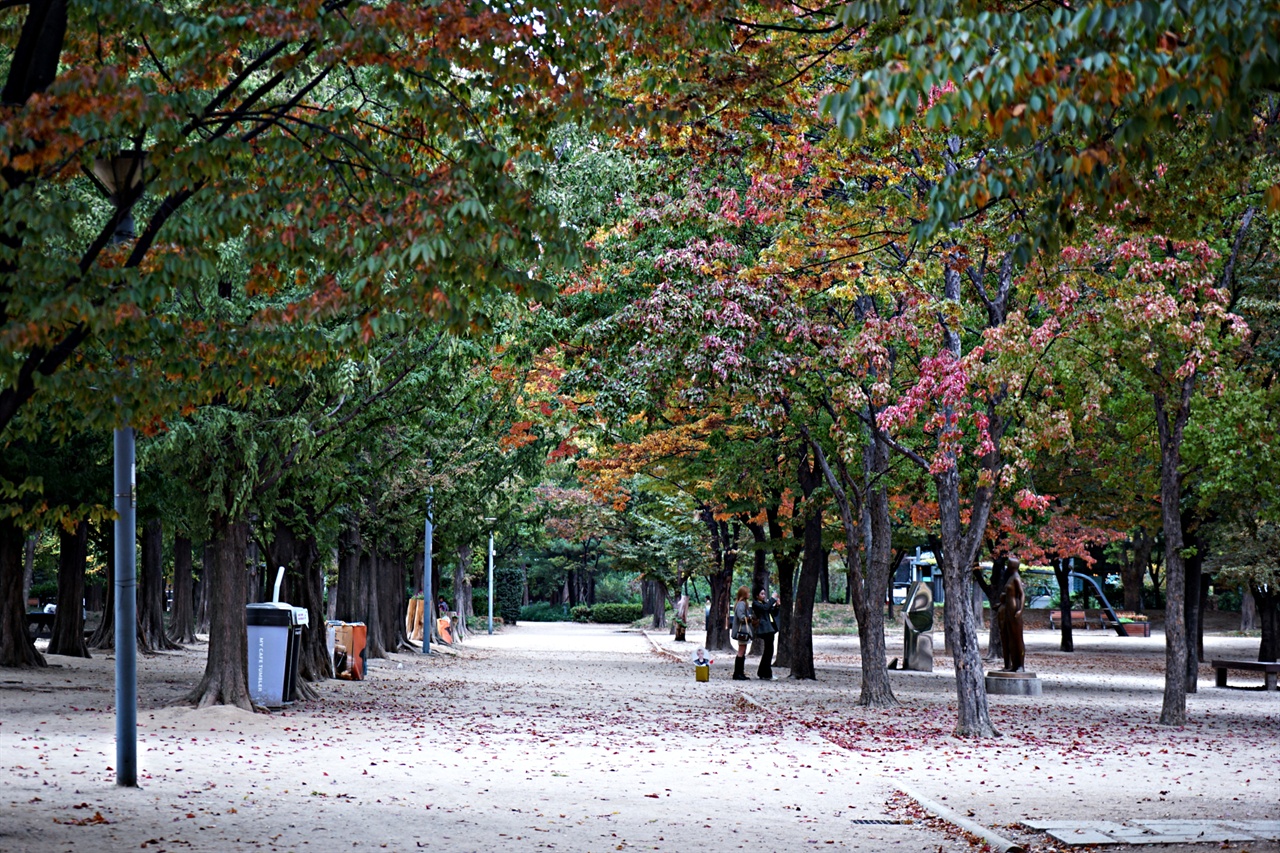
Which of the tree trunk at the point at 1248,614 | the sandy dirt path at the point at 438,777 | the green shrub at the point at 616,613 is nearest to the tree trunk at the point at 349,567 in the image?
the sandy dirt path at the point at 438,777

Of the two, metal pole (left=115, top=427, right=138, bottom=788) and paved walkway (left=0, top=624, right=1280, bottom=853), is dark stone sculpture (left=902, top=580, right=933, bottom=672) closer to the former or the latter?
paved walkway (left=0, top=624, right=1280, bottom=853)

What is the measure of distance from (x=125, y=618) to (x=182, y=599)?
100 ft

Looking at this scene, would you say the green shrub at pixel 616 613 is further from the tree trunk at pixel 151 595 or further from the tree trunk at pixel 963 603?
the tree trunk at pixel 963 603

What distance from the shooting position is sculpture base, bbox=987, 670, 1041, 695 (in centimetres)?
2422

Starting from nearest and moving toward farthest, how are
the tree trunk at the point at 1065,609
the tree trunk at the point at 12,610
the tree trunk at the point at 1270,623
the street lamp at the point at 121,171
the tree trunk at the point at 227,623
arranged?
1. the street lamp at the point at 121,171
2. the tree trunk at the point at 227,623
3. the tree trunk at the point at 12,610
4. the tree trunk at the point at 1270,623
5. the tree trunk at the point at 1065,609

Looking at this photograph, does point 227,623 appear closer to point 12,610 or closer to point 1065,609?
point 12,610

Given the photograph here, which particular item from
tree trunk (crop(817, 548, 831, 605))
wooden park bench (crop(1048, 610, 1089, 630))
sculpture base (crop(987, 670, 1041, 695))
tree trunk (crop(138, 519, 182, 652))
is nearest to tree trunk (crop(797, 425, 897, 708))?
sculpture base (crop(987, 670, 1041, 695))

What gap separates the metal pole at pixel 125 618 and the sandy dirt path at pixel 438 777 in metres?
0.29

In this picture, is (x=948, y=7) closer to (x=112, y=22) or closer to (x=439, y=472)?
(x=112, y=22)

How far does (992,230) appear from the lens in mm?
12484

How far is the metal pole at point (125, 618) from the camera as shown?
1067 cm

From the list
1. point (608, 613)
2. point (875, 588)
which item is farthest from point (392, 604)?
point (608, 613)

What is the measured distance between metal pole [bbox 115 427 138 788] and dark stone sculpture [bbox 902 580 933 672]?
76.9ft

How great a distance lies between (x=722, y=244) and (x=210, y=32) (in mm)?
10769
